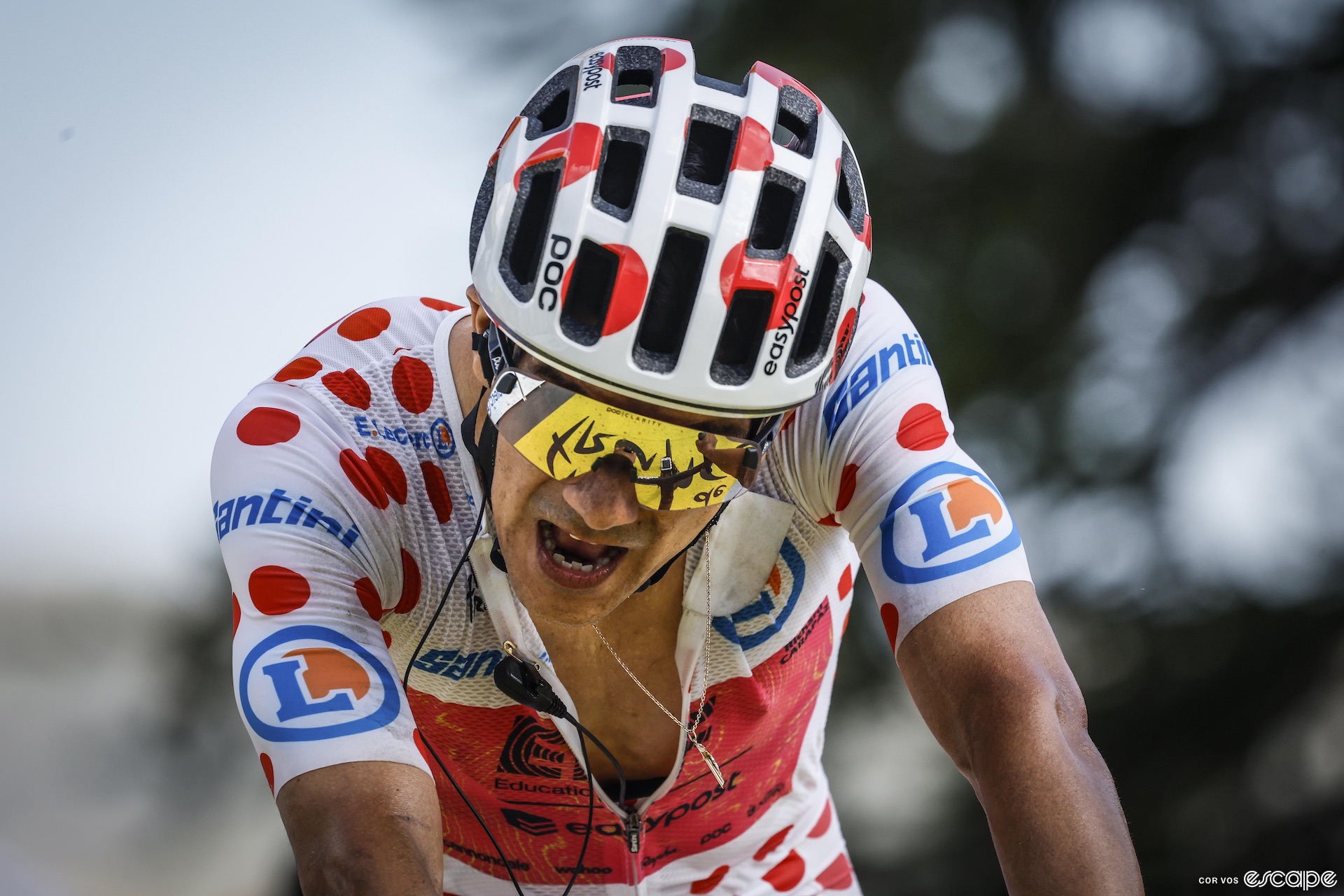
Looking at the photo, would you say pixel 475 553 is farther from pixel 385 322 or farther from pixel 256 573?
pixel 385 322

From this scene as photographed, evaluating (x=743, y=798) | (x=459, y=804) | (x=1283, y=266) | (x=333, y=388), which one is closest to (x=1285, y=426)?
(x=1283, y=266)

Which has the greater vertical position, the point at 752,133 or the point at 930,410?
the point at 752,133

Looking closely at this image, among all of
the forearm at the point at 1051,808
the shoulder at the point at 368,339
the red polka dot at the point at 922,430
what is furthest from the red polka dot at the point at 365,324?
the forearm at the point at 1051,808

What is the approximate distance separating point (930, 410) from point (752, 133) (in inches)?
18.0

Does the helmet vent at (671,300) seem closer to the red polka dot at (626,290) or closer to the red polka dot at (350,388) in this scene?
the red polka dot at (626,290)

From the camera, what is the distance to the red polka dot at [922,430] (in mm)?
1486

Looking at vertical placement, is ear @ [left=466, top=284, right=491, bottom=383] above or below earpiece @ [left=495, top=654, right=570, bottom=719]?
above

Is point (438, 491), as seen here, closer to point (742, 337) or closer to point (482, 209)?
point (482, 209)

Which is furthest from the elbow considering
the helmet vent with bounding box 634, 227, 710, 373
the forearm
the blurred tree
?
the blurred tree

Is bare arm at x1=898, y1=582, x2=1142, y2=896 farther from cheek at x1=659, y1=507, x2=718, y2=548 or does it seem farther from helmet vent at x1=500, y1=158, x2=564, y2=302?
helmet vent at x1=500, y1=158, x2=564, y2=302

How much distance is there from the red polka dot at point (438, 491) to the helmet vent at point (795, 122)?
24.2 inches

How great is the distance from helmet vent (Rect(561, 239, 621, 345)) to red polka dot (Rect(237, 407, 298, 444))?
1.33 feet

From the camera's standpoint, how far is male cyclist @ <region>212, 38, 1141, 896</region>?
124cm

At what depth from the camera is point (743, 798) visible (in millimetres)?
1915
